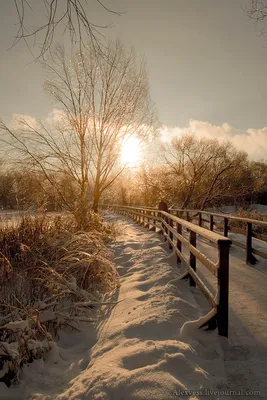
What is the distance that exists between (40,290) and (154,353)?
6.71 ft

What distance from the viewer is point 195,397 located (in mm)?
→ 1804

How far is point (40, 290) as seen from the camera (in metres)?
3.66

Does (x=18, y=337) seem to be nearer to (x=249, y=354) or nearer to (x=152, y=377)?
(x=152, y=377)

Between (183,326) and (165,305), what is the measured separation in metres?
0.58

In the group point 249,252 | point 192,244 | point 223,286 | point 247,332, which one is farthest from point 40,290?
point 249,252

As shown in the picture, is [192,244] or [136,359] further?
[192,244]

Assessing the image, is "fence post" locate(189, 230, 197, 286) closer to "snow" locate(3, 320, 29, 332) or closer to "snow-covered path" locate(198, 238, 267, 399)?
"snow-covered path" locate(198, 238, 267, 399)

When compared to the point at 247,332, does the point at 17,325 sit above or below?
above

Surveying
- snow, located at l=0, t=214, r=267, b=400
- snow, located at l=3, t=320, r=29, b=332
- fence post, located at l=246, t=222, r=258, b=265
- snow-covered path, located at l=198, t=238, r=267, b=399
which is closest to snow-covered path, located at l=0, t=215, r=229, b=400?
snow, located at l=0, t=214, r=267, b=400

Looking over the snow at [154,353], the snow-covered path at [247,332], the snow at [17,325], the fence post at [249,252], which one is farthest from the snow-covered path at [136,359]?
the fence post at [249,252]

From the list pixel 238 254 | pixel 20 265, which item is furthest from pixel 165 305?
pixel 238 254

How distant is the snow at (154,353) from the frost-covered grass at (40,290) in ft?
0.59

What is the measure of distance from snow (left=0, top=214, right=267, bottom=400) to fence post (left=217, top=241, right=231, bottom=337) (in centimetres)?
11

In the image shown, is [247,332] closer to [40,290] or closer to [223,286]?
[223,286]
